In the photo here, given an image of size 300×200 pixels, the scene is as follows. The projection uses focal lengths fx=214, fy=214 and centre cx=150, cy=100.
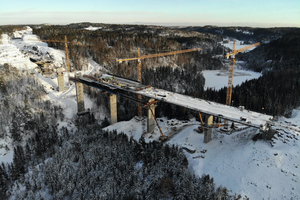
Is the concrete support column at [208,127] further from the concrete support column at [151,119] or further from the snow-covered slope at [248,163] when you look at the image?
the concrete support column at [151,119]

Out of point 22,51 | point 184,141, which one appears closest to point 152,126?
point 184,141

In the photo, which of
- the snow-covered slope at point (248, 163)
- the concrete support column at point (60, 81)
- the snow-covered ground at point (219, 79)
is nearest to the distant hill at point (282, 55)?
→ the snow-covered ground at point (219, 79)

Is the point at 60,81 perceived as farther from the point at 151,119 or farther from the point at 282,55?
the point at 282,55

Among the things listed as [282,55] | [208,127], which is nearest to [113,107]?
[208,127]

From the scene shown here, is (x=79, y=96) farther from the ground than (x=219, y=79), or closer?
farther from the ground

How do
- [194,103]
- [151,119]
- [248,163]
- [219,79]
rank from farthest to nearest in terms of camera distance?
[219,79], [151,119], [194,103], [248,163]

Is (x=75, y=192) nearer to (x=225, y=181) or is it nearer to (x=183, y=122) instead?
(x=225, y=181)

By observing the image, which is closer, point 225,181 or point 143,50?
point 225,181

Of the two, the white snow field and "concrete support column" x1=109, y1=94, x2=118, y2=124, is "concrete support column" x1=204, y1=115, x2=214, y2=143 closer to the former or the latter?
the white snow field
